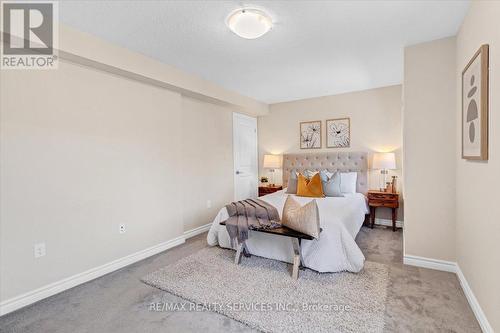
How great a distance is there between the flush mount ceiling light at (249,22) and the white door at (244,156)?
2.69 meters

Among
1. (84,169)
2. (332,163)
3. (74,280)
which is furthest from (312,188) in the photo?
(74,280)

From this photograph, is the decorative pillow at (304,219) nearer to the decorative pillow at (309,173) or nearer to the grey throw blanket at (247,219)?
the grey throw blanket at (247,219)

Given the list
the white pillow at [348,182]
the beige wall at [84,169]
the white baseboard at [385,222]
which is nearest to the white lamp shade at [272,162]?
the white pillow at [348,182]

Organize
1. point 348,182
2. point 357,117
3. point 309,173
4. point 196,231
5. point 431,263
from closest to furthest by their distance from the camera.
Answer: point 431,263 < point 196,231 < point 348,182 < point 357,117 < point 309,173

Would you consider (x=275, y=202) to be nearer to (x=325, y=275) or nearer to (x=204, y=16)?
(x=325, y=275)

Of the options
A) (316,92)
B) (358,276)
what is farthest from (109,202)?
(316,92)

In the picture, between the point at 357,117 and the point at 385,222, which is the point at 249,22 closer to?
the point at 357,117

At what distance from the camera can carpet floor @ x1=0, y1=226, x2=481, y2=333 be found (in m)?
1.76

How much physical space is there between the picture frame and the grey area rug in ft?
4.44

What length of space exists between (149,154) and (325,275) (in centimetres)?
246

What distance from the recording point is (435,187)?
100.0 inches

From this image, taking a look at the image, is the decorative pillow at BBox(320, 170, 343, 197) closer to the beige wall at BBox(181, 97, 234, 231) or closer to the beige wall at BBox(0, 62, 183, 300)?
the beige wall at BBox(181, 97, 234, 231)

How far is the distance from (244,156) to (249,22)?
10.6ft

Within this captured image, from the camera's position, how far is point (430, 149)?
100 inches
